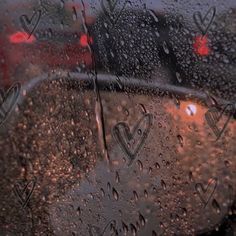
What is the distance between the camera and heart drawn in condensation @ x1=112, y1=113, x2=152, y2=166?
210 centimetres

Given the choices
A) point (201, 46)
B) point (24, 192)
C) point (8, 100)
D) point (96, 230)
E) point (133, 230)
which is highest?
point (201, 46)

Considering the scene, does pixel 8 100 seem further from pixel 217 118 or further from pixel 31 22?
pixel 217 118

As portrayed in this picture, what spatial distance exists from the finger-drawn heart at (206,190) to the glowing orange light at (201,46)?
0.45 meters

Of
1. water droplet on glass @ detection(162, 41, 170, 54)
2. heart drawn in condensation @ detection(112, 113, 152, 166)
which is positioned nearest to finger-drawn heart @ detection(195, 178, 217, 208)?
heart drawn in condensation @ detection(112, 113, 152, 166)

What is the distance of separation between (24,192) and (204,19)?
1.21 metres

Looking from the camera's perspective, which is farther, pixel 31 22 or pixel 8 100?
pixel 8 100

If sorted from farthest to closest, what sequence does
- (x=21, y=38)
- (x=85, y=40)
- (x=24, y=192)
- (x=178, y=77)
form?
1. (x=21, y=38)
2. (x=24, y=192)
3. (x=85, y=40)
4. (x=178, y=77)

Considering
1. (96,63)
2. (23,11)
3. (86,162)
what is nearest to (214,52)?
(96,63)

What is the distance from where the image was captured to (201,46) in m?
2.01

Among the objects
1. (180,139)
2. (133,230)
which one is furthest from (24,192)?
(180,139)

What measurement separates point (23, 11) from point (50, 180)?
2.80 feet

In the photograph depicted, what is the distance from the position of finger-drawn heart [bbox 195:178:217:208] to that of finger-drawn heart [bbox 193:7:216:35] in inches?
21.0

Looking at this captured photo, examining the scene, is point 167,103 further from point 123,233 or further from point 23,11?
point 23,11

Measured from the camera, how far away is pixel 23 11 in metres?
2.72
